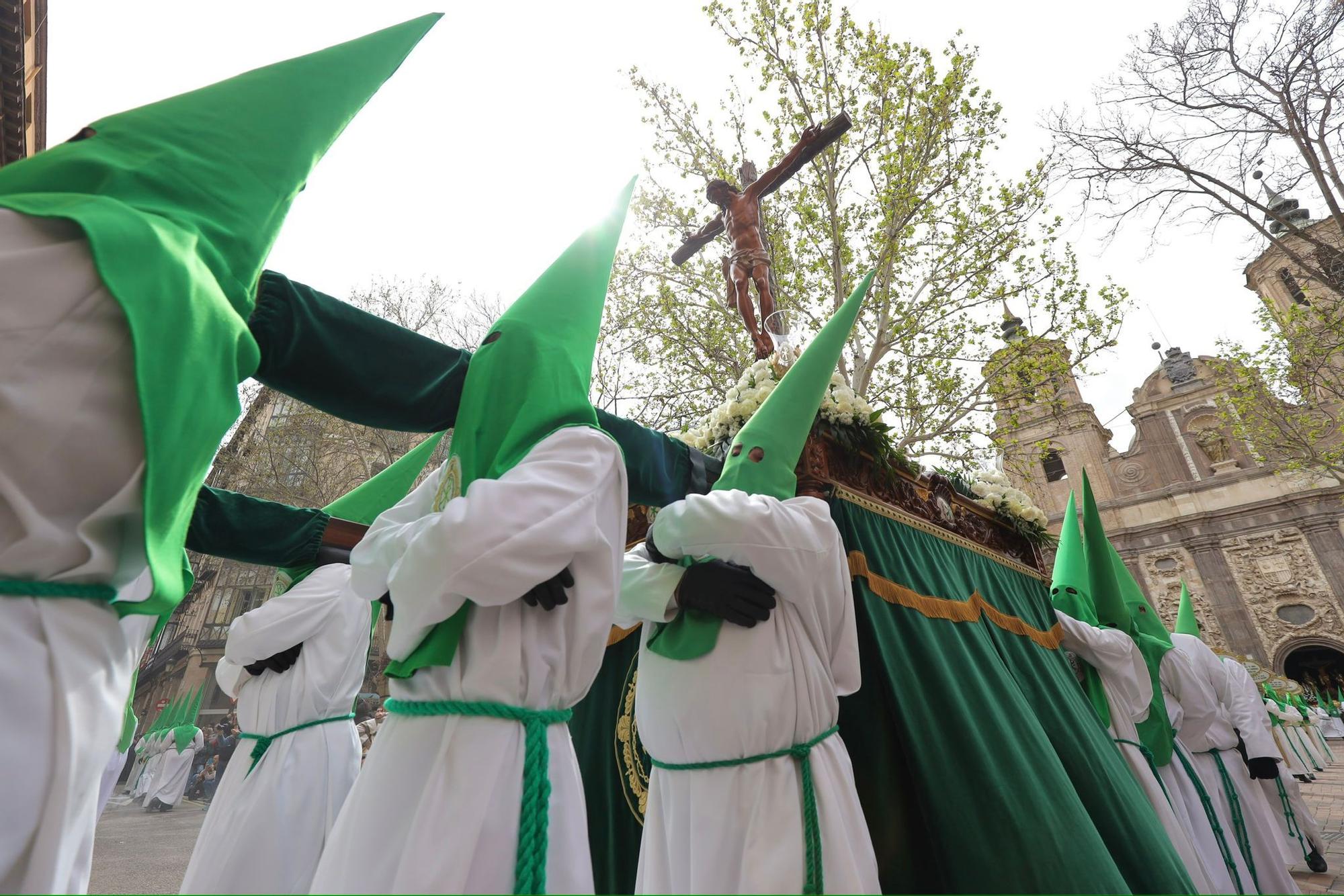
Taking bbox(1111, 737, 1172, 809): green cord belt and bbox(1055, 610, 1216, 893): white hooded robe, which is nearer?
bbox(1111, 737, 1172, 809): green cord belt

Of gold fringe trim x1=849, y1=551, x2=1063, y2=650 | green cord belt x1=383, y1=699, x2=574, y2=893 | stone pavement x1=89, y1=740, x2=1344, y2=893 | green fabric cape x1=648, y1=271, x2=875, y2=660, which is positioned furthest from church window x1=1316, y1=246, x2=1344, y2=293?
green cord belt x1=383, y1=699, x2=574, y2=893

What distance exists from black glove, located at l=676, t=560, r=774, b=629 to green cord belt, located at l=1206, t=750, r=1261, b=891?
5489 millimetres

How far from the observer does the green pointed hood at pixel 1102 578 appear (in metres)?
5.18

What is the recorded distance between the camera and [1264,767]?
5.43 meters

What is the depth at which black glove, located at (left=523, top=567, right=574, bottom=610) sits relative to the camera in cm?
159

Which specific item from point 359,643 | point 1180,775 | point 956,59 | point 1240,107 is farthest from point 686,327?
point 1240,107

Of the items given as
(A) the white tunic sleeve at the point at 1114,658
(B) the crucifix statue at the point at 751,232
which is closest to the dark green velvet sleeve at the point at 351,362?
(B) the crucifix statue at the point at 751,232

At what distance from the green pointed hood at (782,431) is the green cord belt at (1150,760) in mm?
3526

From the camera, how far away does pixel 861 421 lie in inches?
137

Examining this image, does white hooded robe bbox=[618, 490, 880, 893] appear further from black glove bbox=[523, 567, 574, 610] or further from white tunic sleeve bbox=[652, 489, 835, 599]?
black glove bbox=[523, 567, 574, 610]

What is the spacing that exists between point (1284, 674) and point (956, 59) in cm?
2178

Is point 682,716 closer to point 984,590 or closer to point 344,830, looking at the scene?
point 344,830

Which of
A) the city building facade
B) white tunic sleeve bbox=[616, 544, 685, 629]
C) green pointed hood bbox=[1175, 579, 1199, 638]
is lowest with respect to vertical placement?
white tunic sleeve bbox=[616, 544, 685, 629]

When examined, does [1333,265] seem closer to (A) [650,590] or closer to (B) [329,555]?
(A) [650,590]
